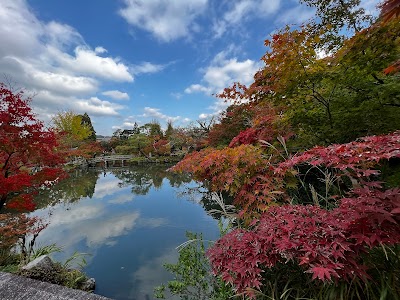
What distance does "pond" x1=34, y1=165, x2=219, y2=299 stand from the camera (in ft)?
11.8

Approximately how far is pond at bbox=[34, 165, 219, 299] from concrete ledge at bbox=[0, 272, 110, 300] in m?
1.40

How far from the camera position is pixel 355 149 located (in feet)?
4.40

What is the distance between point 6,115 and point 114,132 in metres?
27.4

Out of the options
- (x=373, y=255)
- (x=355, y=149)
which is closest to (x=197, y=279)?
(x=373, y=255)

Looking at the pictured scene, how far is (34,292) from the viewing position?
6.23 feet

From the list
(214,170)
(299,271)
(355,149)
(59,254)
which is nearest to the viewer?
(355,149)

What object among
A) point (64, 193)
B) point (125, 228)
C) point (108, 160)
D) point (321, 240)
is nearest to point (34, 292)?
point (321, 240)

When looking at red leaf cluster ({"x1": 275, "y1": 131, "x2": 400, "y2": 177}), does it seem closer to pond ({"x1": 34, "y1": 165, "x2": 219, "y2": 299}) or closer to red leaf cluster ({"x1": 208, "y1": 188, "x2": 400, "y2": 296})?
red leaf cluster ({"x1": 208, "y1": 188, "x2": 400, "y2": 296})

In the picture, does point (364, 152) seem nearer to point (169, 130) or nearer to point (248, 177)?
point (248, 177)

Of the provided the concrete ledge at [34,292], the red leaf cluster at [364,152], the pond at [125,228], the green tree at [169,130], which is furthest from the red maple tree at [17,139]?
the green tree at [169,130]

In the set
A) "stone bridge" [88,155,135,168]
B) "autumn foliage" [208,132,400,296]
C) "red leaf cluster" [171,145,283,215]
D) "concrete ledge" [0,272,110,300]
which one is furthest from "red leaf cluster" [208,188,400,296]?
"stone bridge" [88,155,135,168]

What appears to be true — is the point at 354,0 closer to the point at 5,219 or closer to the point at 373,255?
the point at 373,255

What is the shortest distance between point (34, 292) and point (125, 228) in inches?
148

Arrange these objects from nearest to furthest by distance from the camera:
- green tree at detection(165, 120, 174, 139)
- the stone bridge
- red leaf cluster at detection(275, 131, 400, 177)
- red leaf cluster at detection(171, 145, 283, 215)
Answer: red leaf cluster at detection(275, 131, 400, 177) < red leaf cluster at detection(171, 145, 283, 215) < the stone bridge < green tree at detection(165, 120, 174, 139)
